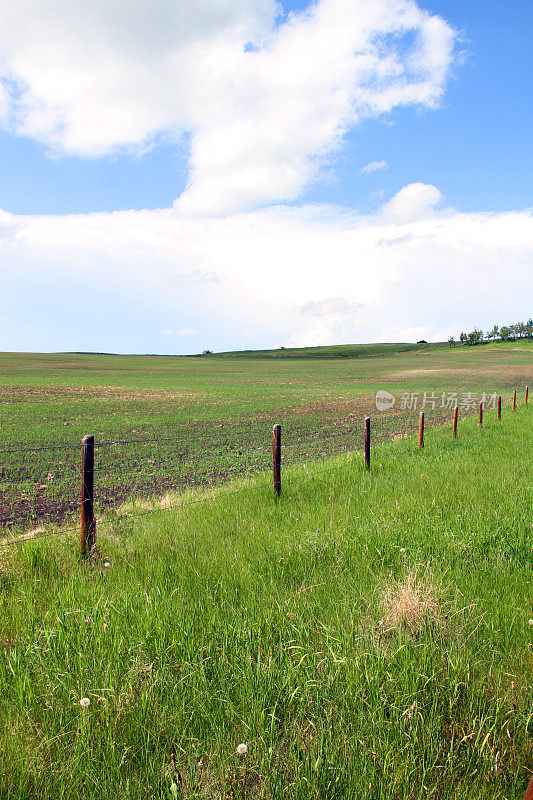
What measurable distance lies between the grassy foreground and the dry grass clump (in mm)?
17

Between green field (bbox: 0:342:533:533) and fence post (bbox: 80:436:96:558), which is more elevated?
fence post (bbox: 80:436:96:558)

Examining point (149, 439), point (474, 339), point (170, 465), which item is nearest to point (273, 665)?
point (170, 465)

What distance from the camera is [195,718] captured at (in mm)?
2795

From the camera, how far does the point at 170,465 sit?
577 inches

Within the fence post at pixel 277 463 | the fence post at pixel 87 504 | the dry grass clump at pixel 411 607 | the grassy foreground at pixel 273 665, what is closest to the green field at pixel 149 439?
the fence post at pixel 87 504

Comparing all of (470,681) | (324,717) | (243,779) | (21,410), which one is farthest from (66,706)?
(21,410)

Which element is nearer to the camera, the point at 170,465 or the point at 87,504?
the point at 87,504

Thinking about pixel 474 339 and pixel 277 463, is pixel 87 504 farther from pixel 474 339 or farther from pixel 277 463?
pixel 474 339

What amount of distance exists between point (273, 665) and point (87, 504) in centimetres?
343

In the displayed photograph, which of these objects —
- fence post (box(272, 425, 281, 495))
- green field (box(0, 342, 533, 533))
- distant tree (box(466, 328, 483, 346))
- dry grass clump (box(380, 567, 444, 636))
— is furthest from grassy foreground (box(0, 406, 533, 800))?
distant tree (box(466, 328, 483, 346))

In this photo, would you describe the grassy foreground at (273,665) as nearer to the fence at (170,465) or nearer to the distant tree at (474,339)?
the fence at (170,465)

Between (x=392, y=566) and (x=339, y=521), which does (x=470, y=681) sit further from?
(x=339, y=521)

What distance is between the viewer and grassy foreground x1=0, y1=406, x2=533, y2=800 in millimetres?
2453

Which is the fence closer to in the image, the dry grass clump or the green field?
the green field
